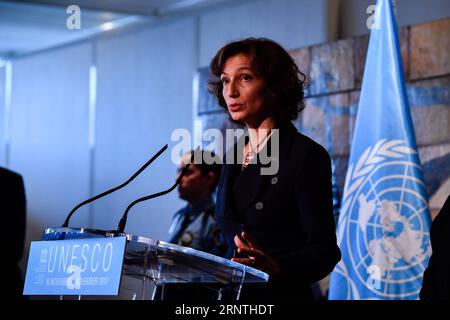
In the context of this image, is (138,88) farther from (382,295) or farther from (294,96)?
(294,96)

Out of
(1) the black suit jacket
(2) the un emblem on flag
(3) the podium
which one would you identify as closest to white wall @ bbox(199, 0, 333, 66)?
(2) the un emblem on flag

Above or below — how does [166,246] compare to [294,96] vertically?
below

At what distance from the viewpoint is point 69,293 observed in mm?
2021

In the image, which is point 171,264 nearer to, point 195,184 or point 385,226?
point 385,226

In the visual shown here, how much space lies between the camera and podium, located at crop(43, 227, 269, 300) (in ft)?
6.45

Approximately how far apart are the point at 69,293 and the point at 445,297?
2.87 ft

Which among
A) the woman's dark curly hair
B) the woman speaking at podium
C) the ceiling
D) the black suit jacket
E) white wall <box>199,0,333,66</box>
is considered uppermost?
the ceiling

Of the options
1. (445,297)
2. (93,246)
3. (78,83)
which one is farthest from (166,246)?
(78,83)

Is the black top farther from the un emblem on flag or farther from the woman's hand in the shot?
the un emblem on flag

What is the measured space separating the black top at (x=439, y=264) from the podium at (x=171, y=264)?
43cm

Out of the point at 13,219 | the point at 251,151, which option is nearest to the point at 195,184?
the point at 13,219

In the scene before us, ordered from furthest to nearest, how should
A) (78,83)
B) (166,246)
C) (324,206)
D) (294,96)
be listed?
(78,83), (294,96), (324,206), (166,246)

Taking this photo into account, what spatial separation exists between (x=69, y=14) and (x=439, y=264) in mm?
4990

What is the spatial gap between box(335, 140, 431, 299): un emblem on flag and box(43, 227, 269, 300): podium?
5.93ft
